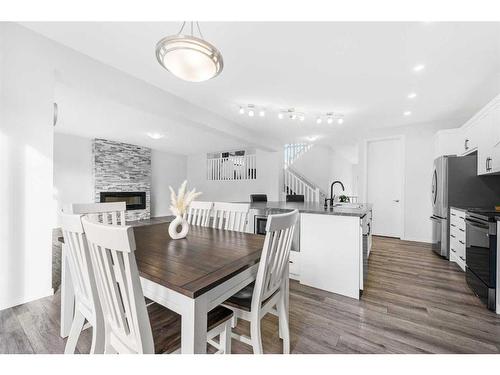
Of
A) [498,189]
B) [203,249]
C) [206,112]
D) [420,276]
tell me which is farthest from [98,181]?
[498,189]

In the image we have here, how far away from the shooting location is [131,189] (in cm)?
643

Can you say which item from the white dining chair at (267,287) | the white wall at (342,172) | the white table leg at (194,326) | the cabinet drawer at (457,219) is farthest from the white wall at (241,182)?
the white table leg at (194,326)

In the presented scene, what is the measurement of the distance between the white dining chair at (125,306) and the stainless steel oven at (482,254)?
240cm

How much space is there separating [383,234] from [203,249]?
4.77 metres

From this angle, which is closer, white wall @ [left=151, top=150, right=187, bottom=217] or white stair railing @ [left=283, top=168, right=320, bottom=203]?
white stair railing @ [left=283, top=168, right=320, bottom=203]

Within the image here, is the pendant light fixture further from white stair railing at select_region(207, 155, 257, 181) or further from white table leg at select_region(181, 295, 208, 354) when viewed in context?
white stair railing at select_region(207, 155, 257, 181)

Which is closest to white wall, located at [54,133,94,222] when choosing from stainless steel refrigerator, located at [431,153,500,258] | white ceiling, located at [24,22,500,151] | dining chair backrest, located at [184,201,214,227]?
white ceiling, located at [24,22,500,151]

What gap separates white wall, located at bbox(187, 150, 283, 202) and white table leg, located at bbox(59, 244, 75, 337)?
5230 millimetres

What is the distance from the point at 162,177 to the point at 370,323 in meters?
7.38

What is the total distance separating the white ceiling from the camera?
183 centimetres

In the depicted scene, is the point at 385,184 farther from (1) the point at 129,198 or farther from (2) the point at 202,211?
(1) the point at 129,198

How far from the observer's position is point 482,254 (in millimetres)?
2014

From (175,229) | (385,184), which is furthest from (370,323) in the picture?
(385,184)
